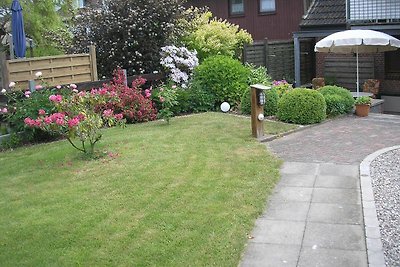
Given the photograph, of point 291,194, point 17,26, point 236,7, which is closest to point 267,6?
point 236,7

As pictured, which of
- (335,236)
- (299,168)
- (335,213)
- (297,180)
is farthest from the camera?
(299,168)

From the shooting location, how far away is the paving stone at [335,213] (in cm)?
651

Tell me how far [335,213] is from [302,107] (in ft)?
21.0

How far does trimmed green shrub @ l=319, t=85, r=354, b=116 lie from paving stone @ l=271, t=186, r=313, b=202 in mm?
6664

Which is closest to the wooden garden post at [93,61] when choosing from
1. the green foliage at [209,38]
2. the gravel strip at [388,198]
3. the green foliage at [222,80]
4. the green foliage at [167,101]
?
the green foliage at [167,101]

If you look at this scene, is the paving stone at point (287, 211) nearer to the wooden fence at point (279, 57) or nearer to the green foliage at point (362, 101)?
the green foliage at point (362, 101)

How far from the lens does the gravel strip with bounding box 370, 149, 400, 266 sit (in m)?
5.67

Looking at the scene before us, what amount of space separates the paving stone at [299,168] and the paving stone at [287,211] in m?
1.53

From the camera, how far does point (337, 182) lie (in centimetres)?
805

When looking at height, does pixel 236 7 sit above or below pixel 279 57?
above

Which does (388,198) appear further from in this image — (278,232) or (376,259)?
(376,259)

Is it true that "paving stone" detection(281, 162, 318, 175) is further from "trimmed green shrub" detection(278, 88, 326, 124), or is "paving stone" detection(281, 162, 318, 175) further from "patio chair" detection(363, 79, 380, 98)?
"patio chair" detection(363, 79, 380, 98)

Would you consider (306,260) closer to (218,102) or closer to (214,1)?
(218,102)

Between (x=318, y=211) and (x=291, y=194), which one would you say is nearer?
(x=318, y=211)
